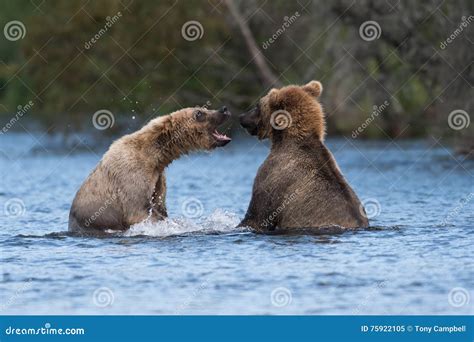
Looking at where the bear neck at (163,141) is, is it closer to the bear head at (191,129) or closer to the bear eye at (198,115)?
the bear head at (191,129)

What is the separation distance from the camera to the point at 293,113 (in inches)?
496

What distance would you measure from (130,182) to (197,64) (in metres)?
29.2

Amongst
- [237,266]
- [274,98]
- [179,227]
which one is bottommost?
[237,266]

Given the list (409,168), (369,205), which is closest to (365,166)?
(409,168)

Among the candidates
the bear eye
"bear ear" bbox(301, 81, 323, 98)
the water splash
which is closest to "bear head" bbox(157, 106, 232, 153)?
the bear eye

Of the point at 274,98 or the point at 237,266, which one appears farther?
the point at 274,98

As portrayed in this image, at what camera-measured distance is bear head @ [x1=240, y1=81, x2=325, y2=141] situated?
12.5 metres

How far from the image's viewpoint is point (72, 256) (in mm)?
11266

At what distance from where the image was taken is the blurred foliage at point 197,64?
1313 inches

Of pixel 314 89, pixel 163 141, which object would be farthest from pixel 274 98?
pixel 163 141

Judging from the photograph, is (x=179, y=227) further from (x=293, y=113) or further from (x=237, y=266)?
(x=237, y=266)

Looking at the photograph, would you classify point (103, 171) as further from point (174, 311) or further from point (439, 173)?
point (439, 173)

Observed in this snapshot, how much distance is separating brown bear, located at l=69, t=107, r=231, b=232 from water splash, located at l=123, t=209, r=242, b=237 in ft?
0.29
